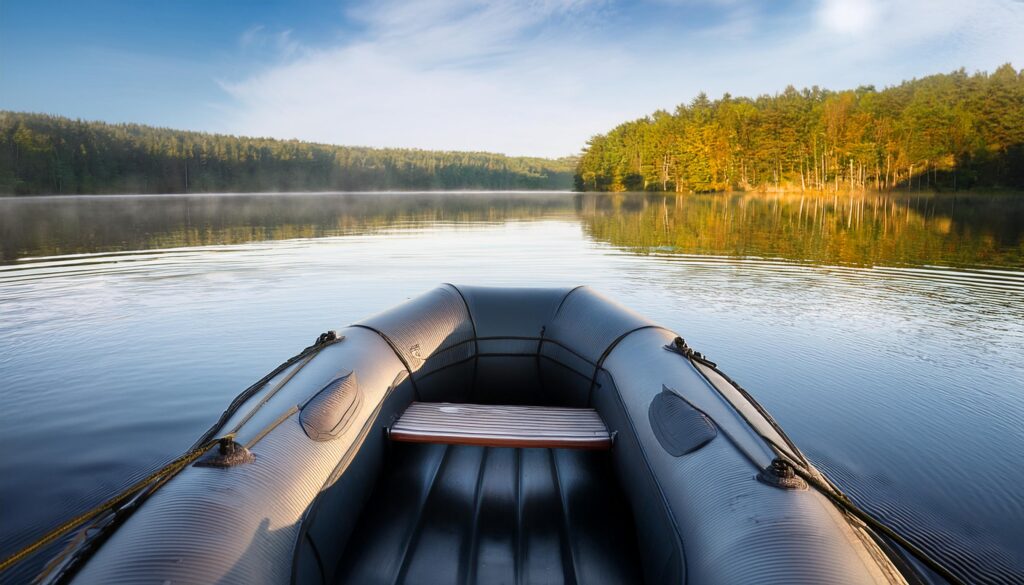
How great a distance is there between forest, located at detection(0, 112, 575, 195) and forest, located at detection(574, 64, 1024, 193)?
64299 millimetres

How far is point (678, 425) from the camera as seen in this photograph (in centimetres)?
240

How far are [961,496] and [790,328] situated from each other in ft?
12.8

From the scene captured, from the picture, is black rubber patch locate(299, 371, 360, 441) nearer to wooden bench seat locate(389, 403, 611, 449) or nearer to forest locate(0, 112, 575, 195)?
wooden bench seat locate(389, 403, 611, 449)

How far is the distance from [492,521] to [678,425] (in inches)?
42.9

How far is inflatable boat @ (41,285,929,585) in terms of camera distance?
171 cm

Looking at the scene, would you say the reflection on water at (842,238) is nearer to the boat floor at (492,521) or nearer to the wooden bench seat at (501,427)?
the wooden bench seat at (501,427)

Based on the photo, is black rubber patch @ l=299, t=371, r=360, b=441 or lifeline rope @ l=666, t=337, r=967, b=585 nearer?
lifeline rope @ l=666, t=337, r=967, b=585

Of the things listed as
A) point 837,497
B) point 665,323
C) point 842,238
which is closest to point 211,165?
point 842,238

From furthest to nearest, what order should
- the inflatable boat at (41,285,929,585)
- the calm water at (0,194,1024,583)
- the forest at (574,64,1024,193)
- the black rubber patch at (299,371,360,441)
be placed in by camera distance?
the forest at (574,64,1024,193), the calm water at (0,194,1024,583), the black rubber patch at (299,371,360,441), the inflatable boat at (41,285,929,585)

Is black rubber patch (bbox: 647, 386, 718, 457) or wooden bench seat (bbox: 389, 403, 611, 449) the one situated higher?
black rubber patch (bbox: 647, 386, 718, 457)

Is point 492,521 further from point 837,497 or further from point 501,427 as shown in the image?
A: point 837,497

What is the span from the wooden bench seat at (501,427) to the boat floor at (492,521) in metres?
0.27

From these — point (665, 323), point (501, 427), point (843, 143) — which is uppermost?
point (843, 143)

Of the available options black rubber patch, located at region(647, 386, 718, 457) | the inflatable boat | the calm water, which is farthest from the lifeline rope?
the calm water
